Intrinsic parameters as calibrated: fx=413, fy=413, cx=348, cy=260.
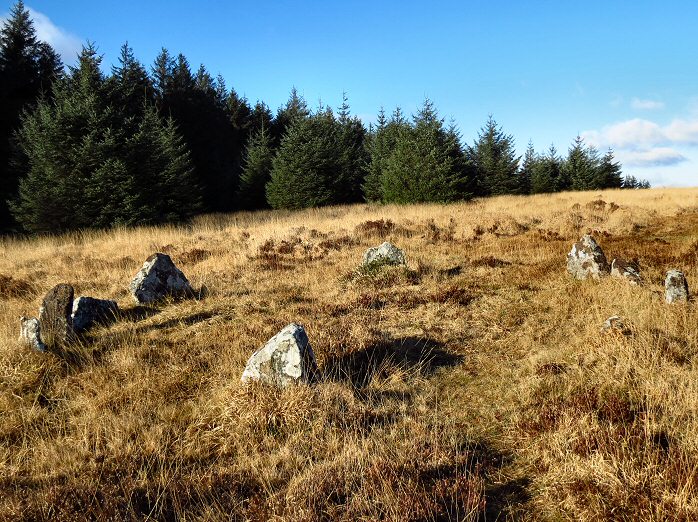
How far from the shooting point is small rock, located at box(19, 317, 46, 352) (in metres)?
4.92

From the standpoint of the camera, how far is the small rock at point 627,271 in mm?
7355

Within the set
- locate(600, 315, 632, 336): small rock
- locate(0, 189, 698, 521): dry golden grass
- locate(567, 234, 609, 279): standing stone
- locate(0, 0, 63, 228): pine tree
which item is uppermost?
locate(0, 0, 63, 228): pine tree

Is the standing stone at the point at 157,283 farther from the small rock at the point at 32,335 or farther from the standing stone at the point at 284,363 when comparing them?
the standing stone at the point at 284,363

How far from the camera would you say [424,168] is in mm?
26219

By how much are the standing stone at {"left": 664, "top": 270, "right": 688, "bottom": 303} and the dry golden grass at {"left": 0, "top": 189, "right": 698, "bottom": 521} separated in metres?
0.15

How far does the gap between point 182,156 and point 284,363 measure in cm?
2306

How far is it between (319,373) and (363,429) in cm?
109

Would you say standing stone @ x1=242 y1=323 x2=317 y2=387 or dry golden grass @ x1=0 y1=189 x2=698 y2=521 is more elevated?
standing stone @ x1=242 y1=323 x2=317 y2=387

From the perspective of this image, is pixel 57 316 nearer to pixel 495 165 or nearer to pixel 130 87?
pixel 130 87

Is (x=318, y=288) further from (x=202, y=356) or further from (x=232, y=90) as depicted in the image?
(x=232, y=90)

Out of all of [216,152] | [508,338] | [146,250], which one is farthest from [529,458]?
[216,152]

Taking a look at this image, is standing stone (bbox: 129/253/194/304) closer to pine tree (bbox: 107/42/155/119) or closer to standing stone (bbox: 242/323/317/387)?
standing stone (bbox: 242/323/317/387)

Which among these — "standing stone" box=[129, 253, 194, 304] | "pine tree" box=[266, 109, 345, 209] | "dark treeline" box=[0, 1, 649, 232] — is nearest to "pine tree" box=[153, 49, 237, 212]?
"dark treeline" box=[0, 1, 649, 232]

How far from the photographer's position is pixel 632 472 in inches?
107
